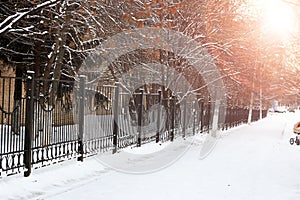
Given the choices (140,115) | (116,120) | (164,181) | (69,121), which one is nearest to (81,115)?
(69,121)

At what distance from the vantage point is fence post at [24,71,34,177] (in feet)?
27.2

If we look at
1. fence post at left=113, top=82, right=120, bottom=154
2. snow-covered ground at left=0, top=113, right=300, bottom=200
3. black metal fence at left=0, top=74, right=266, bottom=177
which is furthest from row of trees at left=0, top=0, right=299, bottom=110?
snow-covered ground at left=0, top=113, right=300, bottom=200

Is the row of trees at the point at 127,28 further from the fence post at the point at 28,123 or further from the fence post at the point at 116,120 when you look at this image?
the fence post at the point at 28,123

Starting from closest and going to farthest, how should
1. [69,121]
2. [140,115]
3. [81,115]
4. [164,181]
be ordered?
1. [164,181]
2. [69,121]
3. [81,115]
4. [140,115]

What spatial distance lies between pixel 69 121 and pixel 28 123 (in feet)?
5.70

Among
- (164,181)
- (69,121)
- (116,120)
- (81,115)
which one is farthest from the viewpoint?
(116,120)

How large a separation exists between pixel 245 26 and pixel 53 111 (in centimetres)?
984

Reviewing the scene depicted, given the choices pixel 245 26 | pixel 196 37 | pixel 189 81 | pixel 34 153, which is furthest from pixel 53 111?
pixel 189 81

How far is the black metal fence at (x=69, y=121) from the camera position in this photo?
827 centimetres

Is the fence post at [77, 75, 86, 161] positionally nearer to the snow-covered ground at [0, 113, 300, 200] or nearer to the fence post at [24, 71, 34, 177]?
the snow-covered ground at [0, 113, 300, 200]

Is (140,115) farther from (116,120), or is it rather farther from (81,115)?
(81,115)

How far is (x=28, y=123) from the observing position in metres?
8.41

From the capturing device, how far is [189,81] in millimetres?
19859

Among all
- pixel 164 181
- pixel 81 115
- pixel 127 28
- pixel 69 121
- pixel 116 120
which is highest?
pixel 127 28
